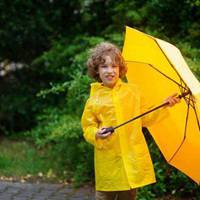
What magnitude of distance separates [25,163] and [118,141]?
12.8 ft

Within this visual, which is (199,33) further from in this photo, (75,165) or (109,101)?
(109,101)

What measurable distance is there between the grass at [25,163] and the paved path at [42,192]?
0.34 meters

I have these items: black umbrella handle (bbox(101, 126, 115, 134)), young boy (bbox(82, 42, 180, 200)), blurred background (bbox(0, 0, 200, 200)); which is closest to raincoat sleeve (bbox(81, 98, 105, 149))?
young boy (bbox(82, 42, 180, 200))

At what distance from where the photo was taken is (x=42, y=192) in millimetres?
6691

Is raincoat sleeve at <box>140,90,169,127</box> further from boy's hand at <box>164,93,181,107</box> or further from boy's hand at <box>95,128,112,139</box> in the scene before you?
boy's hand at <box>95,128,112,139</box>

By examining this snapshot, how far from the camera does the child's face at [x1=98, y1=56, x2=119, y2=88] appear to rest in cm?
439

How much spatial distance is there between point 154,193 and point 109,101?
2.09 meters

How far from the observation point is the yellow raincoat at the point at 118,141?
4.35 m

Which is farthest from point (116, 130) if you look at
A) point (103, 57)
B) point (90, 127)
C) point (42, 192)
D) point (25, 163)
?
point (25, 163)

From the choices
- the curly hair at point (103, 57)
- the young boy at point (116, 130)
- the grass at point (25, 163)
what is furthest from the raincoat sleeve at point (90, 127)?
the grass at point (25, 163)

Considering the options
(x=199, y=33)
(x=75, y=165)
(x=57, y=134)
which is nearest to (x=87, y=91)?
(x=57, y=134)

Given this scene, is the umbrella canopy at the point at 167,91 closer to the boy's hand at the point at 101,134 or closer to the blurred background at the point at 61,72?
the boy's hand at the point at 101,134

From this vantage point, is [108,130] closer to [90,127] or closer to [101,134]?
[101,134]

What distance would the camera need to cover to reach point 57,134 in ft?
23.1
